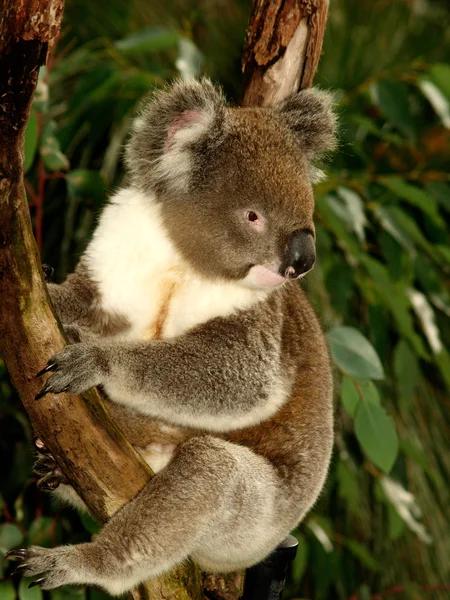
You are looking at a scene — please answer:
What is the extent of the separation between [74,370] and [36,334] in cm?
12

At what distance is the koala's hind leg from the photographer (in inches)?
72.8

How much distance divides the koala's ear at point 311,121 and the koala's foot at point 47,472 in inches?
44.1

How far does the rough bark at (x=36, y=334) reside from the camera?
1.37 metres

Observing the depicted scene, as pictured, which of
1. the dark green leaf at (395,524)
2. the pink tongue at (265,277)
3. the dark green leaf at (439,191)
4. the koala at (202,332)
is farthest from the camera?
the dark green leaf at (439,191)

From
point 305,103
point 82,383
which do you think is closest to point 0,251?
point 82,383

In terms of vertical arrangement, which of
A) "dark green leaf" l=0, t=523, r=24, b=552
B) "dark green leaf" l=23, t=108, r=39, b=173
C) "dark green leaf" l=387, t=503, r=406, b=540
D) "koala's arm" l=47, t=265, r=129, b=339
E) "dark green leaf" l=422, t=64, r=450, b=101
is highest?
"dark green leaf" l=422, t=64, r=450, b=101

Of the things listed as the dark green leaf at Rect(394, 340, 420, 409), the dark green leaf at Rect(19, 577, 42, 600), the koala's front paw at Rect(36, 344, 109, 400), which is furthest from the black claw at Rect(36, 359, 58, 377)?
the dark green leaf at Rect(394, 340, 420, 409)

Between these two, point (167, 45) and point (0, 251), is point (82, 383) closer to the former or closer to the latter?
point (0, 251)

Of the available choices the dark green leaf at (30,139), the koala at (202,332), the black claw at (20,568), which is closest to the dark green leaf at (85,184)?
the dark green leaf at (30,139)

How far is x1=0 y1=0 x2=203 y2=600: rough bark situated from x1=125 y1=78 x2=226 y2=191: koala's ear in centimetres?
62

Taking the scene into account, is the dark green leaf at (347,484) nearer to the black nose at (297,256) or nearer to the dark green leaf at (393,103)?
the dark green leaf at (393,103)

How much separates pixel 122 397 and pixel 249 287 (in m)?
0.46

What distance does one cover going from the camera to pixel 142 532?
1.87 m

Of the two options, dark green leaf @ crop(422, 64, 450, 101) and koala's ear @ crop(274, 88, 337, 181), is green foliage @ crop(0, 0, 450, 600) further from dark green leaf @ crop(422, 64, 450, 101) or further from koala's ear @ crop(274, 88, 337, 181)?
koala's ear @ crop(274, 88, 337, 181)
